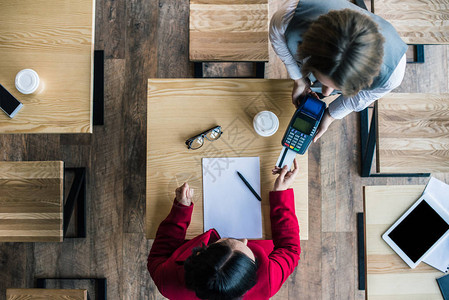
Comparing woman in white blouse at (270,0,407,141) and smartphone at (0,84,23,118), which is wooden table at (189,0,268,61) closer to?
woman in white blouse at (270,0,407,141)

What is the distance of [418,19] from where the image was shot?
4.75 ft

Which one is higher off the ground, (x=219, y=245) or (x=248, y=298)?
(x=219, y=245)

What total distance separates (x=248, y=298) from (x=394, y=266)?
2.14 ft

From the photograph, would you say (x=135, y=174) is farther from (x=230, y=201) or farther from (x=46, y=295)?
(x=230, y=201)

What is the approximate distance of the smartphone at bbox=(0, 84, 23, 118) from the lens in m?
1.18

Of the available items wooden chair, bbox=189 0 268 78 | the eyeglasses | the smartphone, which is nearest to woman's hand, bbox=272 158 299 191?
the eyeglasses

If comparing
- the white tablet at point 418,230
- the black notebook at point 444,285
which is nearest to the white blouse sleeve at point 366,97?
the white tablet at point 418,230

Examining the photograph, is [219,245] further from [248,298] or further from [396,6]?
[396,6]

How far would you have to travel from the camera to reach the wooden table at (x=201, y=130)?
1.15m

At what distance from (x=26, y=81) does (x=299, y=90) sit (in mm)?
1035

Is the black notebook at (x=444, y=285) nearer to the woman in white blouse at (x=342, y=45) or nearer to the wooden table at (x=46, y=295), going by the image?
the woman in white blouse at (x=342, y=45)

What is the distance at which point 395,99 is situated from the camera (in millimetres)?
1399

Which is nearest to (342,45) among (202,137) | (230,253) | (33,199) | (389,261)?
(202,137)

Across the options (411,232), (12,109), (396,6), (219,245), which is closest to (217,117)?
(219,245)
